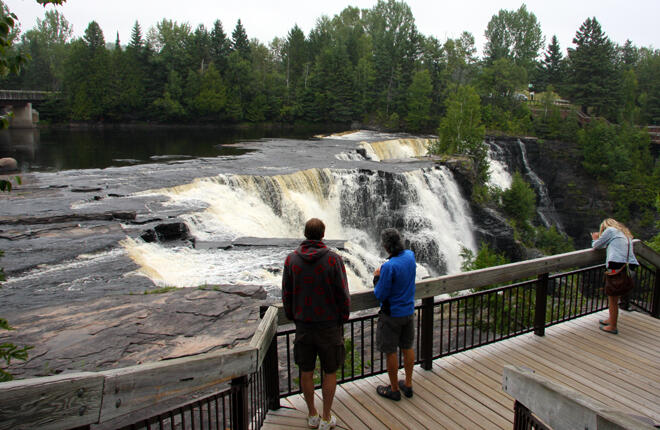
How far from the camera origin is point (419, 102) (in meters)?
55.1

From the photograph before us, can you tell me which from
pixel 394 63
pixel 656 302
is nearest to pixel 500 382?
pixel 656 302

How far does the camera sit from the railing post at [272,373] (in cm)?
396

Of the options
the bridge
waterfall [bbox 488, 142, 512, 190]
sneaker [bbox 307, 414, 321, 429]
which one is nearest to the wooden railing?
sneaker [bbox 307, 414, 321, 429]

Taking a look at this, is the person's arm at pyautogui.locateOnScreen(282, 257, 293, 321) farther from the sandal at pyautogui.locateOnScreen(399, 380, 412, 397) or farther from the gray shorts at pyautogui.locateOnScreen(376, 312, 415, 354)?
the sandal at pyautogui.locateOnScreen(399, 380, 412, 397)

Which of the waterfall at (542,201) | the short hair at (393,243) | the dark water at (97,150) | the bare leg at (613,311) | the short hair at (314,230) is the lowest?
the waterfall at (542,201)

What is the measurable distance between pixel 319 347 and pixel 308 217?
13.7 metres

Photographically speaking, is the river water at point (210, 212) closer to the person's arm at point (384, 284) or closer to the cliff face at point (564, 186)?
the cliff face at point (564, 186)

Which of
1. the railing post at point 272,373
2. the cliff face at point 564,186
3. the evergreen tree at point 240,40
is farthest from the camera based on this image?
the evergreen tree at point 240,40

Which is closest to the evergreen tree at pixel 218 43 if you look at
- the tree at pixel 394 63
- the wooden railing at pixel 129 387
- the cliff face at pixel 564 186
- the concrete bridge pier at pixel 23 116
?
the tree at pixel 394 63

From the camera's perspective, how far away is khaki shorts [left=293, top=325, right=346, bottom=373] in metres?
3.82

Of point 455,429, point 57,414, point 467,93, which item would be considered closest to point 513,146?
point 467,93

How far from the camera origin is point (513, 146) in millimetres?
37031

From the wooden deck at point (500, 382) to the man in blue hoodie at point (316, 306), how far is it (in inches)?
14.1

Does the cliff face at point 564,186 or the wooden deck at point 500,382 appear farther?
the cliff face at point 564,186
